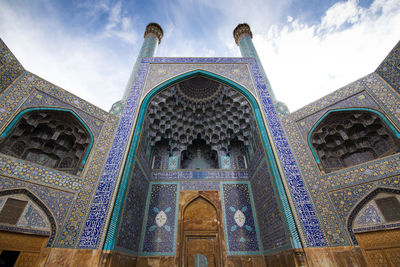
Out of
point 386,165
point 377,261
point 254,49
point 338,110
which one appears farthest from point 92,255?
point 254,49

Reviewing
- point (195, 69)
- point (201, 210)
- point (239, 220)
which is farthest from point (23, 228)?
point (195, 69)

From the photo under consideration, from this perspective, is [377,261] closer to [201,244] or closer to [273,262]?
[273,262]

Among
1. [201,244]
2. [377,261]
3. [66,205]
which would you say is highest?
[66,205]

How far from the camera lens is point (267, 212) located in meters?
5.04

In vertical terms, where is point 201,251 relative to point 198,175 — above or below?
below

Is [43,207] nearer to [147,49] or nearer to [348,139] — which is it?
[147,49]

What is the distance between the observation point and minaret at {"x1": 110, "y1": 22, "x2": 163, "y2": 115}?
5742 millimetres

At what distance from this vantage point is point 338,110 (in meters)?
4.86

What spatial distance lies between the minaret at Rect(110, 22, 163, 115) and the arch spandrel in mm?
634

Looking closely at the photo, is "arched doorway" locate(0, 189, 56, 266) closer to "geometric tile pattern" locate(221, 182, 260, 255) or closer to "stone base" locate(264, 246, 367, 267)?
"geometric tile pattern" locate(221, 182, 260, 255)

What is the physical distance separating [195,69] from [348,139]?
518 centimetres

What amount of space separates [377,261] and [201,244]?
12.8 ft

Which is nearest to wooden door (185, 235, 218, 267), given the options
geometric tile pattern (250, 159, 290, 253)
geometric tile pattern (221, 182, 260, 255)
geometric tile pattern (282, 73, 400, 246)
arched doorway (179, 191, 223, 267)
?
arched doorway (179, 191, 223, 267)

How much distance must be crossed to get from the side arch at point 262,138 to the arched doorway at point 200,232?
2.36m
